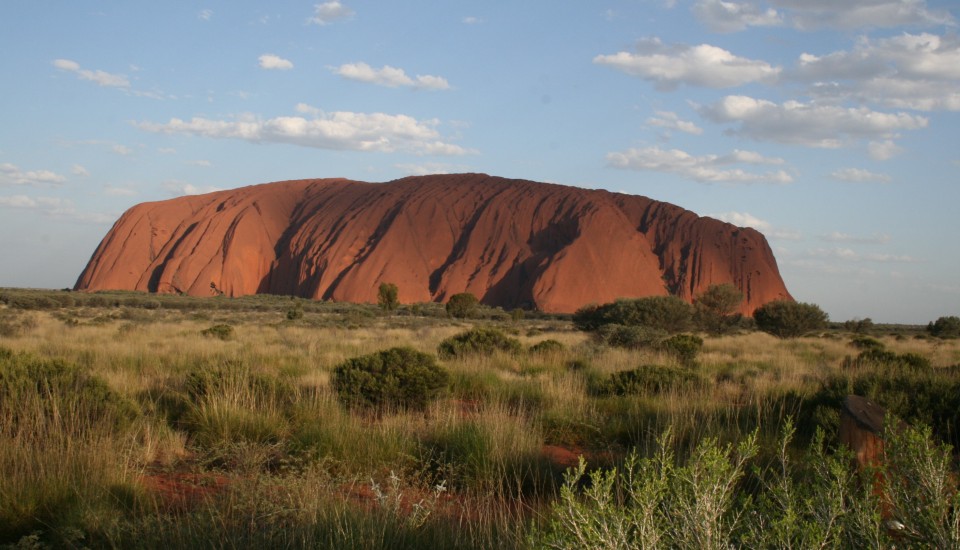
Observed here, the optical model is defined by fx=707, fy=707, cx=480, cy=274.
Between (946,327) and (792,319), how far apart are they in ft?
37.1

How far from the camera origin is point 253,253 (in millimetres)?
76688

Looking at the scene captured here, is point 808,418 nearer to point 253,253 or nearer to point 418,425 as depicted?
point 418,425

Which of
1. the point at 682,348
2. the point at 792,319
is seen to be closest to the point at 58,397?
the point at 682,348

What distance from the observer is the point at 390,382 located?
8602 millimetres

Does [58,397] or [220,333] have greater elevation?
[58,397]

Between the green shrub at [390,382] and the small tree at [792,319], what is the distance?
90.9 feet

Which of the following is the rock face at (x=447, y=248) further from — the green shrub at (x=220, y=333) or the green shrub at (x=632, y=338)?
the green shrub at (x=220, y=333)

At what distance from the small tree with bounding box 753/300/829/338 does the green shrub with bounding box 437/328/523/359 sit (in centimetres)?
2178

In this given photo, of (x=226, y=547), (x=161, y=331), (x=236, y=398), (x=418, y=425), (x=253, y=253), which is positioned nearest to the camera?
(x=226, y=547)

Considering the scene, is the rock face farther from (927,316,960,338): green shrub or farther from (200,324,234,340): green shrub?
(200,324,234,340): green shrub

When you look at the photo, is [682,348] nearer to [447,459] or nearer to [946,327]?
[447,459]

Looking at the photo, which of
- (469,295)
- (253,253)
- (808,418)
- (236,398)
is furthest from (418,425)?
(253,253)

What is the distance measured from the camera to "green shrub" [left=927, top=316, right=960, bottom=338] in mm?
36469

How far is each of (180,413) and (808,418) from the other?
6.58m
